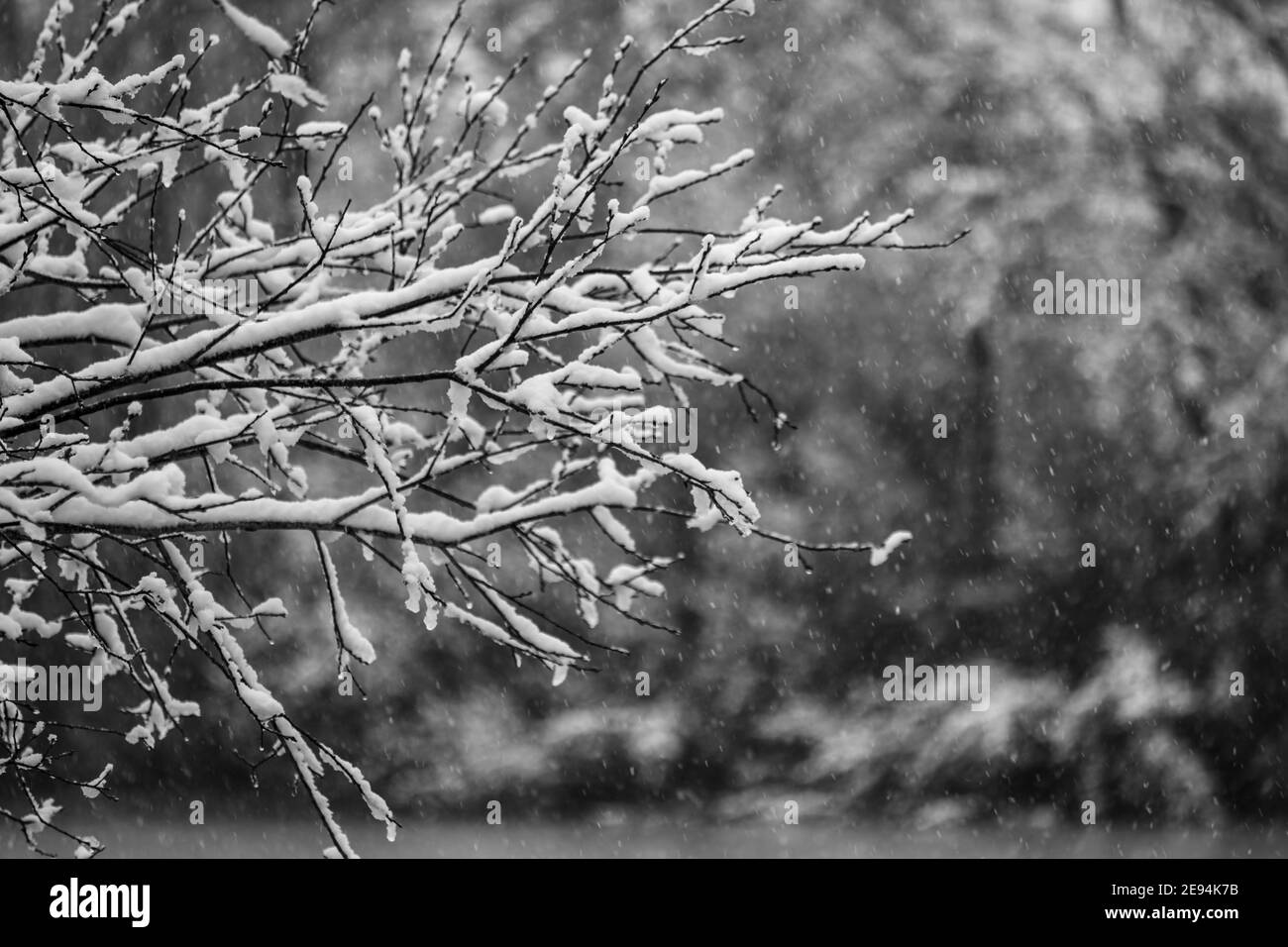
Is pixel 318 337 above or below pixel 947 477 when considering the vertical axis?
below

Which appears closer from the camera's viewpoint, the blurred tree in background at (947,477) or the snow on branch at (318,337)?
the snow on branch at (318,337)

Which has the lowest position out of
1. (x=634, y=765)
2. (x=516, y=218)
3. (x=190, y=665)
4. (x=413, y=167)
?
(x=634, y=765)

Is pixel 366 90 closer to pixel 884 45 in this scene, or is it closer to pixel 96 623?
pixel 884 45

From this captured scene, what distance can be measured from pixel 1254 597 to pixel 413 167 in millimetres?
9628

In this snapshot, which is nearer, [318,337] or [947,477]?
[318,337]

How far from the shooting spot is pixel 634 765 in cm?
1073

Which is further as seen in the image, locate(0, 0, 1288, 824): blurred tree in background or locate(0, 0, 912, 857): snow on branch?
locate(0, 0, 1288, 824): blurred tree in background

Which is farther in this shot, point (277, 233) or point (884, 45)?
point (884, 45)

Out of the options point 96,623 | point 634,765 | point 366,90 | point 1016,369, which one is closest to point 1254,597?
point 1016,369
